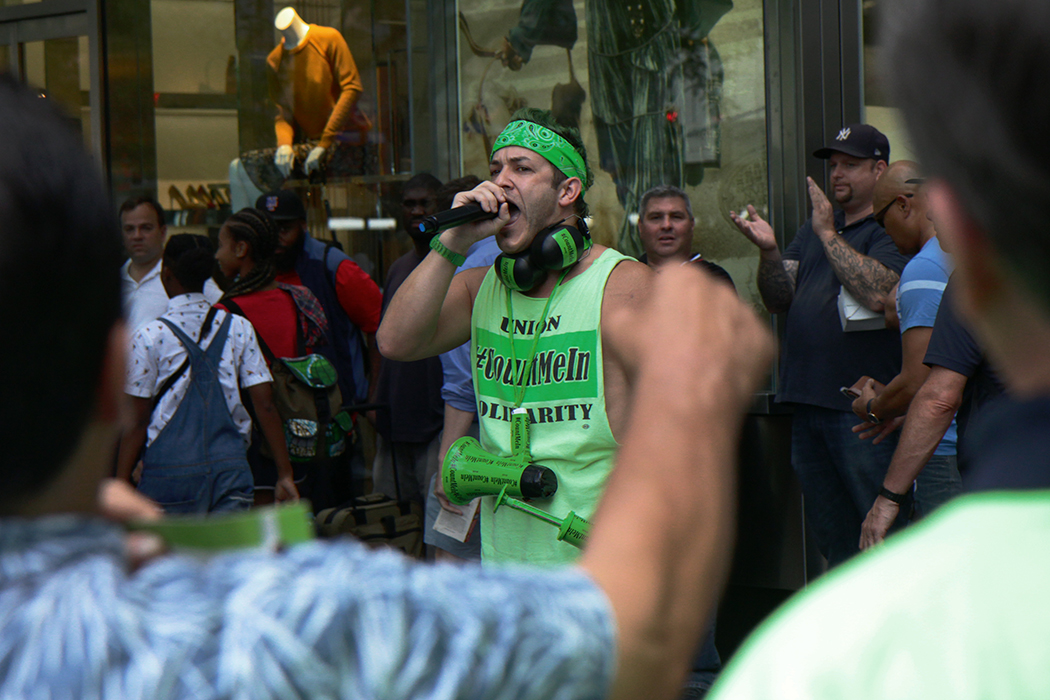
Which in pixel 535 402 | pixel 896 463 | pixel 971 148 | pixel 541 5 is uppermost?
pixel 541 5

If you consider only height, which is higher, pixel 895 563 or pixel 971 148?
pixel 971 148

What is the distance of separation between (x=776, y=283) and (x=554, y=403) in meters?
2.45

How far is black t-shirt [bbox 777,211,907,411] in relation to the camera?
174 inches

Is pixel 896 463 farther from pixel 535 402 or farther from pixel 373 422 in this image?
pixel 373 422

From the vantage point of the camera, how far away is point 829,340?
450cm

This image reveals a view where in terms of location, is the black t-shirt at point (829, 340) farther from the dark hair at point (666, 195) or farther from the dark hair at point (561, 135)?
the dark hair at point (561, 135)

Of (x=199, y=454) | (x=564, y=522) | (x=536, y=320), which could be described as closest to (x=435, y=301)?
(x=536, y=320)

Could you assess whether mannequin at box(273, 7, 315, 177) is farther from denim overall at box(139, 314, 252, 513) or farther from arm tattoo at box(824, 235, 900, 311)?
arm tattoo at box(824, 235, 900, 311)

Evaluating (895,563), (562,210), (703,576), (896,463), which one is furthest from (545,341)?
(895,563)

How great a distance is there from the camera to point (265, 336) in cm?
499

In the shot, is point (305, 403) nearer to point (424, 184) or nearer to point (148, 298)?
point (148, 298)

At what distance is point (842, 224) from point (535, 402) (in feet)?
8.36

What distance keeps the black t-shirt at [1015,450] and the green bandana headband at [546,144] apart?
2.66 meters

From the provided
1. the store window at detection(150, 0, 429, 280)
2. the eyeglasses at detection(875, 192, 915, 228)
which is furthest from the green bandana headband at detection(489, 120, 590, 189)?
the store window at detection(150, 0, 429, 280)
